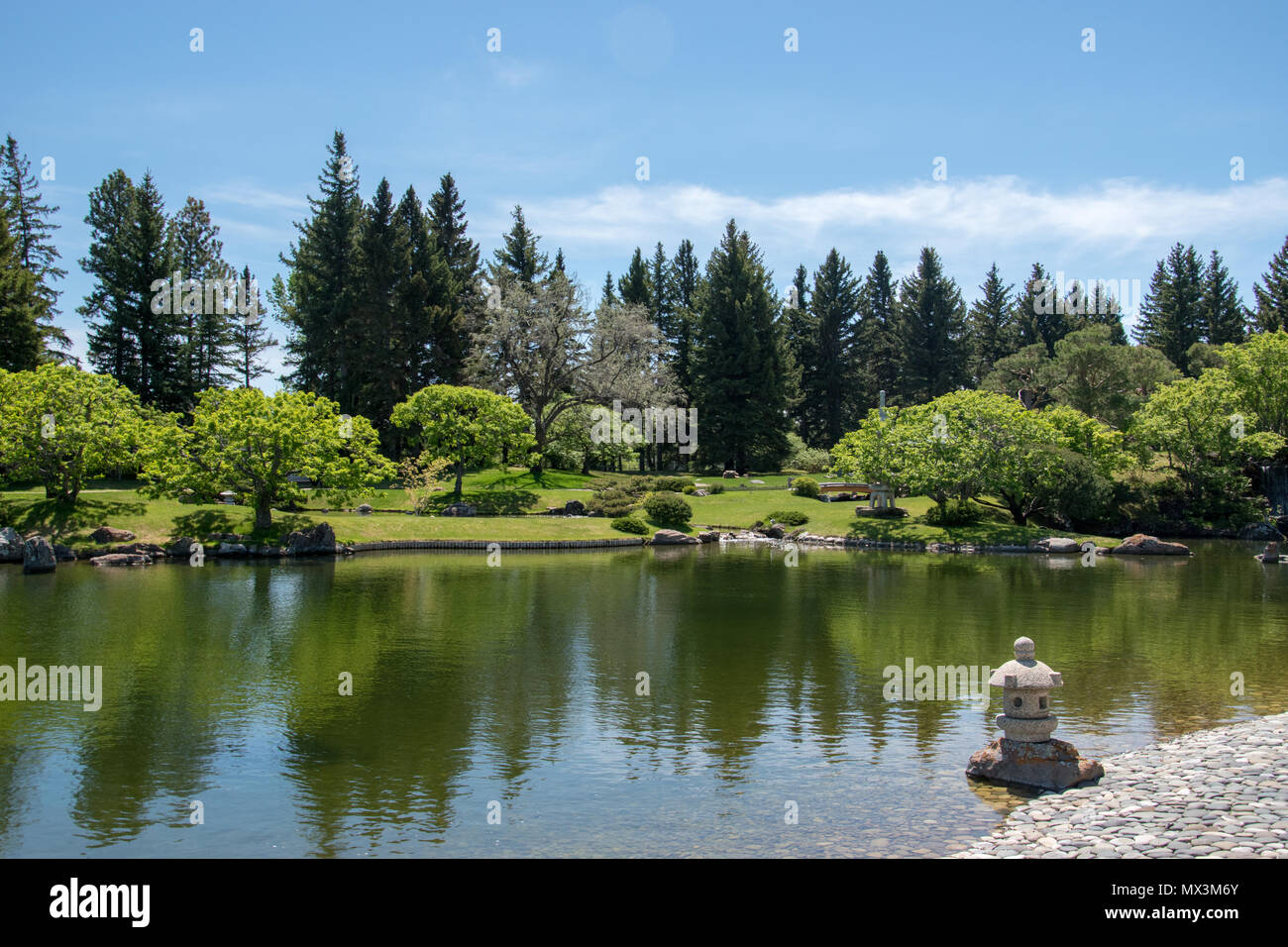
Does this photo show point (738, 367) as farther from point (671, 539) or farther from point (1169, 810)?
point (1169, 810)

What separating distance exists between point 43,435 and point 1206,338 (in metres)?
94.8

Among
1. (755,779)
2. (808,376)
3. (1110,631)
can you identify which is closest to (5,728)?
(755,779)

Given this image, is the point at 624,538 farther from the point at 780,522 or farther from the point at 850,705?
the point at 850,705

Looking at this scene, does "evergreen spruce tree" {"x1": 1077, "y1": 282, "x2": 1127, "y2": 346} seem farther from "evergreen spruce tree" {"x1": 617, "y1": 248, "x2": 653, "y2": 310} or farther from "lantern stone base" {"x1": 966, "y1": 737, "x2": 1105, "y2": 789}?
"lantern stone base" {"x1": 966, "y1": 737, "x2": 1105, "y2": 789}

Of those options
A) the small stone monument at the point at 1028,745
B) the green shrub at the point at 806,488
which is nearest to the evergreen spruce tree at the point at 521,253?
the green shrub at the point at 806,488

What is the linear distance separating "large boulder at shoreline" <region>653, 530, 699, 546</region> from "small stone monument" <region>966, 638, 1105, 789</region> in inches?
1464

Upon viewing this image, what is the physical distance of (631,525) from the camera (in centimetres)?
5109

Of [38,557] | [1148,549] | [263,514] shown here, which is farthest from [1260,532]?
[38,557]

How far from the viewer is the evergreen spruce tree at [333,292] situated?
231 feet

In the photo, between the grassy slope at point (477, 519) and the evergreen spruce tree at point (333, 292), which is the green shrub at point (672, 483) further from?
the evergreen spruce tree at point (333, 292)

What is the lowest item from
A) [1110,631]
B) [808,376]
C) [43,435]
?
[1110,631]

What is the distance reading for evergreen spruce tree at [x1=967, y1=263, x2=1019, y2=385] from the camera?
316ft

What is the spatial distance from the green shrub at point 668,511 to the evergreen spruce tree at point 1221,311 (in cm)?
6331

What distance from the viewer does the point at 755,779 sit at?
41.0 feet
